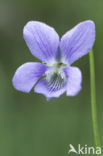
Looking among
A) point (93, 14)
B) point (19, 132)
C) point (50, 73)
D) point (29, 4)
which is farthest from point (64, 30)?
point (50, 73)

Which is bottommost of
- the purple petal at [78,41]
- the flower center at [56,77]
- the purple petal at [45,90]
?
the purple petal at [45,90]

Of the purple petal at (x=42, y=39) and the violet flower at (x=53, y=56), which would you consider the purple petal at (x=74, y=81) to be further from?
the purple petal at (x=42, y=39)

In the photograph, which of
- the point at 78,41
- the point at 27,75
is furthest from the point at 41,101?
the point at 78,41

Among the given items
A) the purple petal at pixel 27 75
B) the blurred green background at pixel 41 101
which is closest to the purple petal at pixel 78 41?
the purple petal at pixel 27 75

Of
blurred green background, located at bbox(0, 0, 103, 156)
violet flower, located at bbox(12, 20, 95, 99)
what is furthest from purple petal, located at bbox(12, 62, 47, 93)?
blurred green background, located at bbox(0, 0, 103, 156)

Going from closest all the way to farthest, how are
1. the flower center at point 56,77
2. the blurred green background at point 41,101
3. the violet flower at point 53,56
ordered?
the violet flower at point 53,56 < the flower center at point 56,77 < the blurred green background at point 41,101

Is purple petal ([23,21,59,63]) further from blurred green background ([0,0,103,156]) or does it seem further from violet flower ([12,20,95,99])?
blurred green background ([0,0,103,156])
